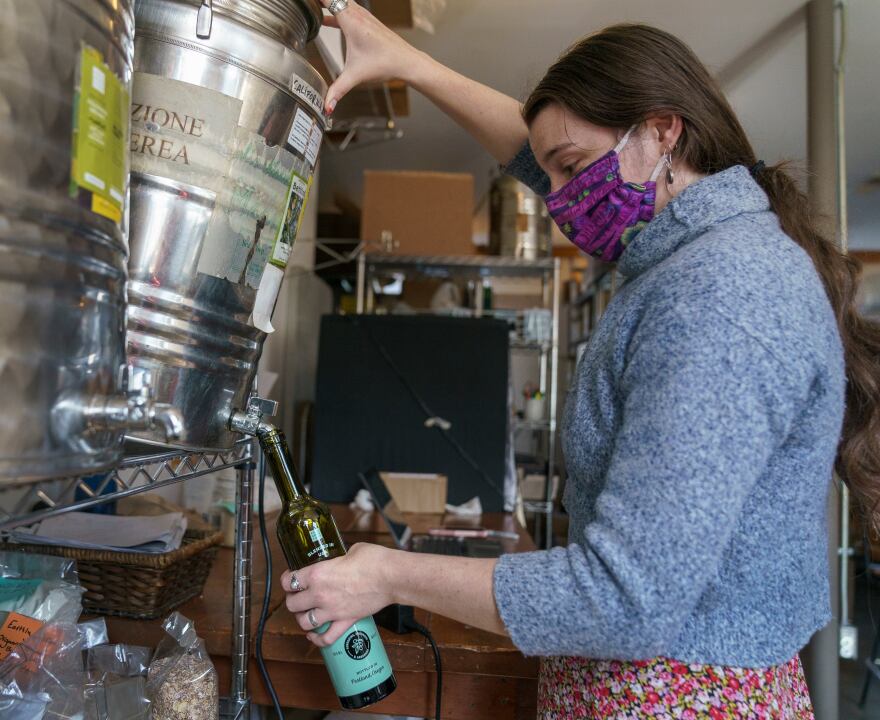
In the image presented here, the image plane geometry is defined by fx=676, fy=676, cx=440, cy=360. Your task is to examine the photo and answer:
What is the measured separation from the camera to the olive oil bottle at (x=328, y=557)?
0.61 m

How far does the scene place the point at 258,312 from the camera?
56 centimetres

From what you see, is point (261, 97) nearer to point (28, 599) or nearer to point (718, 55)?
point (28, 599)

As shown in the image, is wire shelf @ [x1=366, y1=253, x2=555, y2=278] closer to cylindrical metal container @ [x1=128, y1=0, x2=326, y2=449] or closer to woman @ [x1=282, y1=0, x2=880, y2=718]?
woman @ [x1=282, y1=0, x2=880, y2=718]

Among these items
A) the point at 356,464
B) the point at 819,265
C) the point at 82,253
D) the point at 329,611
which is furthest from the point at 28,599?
the point at 356,464

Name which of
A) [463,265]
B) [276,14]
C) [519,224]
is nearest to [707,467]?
[276,14]

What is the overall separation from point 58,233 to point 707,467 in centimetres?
41

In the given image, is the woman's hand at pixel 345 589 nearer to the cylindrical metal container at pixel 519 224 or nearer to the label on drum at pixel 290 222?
the label on drum at pixel 290 222

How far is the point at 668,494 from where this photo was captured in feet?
1.50

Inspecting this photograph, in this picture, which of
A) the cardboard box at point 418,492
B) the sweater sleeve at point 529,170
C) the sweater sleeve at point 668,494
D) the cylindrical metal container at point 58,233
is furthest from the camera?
the cardboard box at point 418,492

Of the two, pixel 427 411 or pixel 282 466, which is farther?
pixel 427 411

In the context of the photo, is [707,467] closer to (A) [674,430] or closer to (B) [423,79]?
(A) [674,430]

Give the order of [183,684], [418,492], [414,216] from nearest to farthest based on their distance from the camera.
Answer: [183,684] < [418,492] < [414,216]

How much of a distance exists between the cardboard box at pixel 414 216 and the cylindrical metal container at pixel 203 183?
8.32 ft

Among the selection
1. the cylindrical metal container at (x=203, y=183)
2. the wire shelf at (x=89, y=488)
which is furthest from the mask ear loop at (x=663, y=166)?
the wire shelf at (x=89, y=488)
